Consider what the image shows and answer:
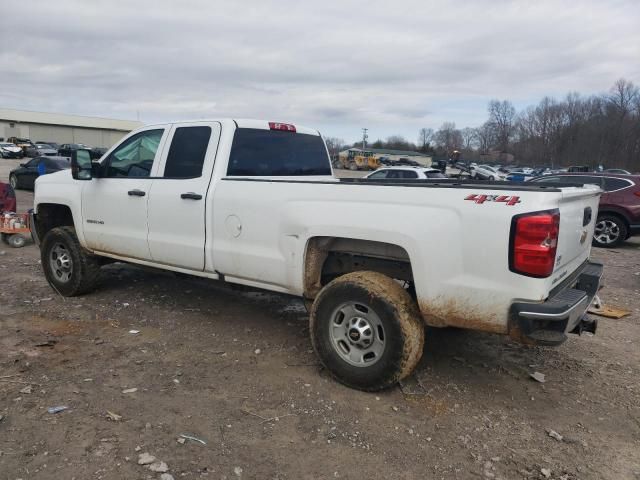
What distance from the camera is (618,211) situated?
1124 centimetres

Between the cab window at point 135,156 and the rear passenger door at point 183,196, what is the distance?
0.23 metres

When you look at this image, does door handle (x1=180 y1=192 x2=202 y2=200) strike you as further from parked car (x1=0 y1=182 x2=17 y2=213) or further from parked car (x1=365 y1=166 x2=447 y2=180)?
parked car (x1=365 y1=166 x2=447 y2=180)

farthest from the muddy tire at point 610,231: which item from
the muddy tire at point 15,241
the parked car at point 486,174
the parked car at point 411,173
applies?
the muddy tire at point 15,241

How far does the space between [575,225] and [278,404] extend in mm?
Result: 2421

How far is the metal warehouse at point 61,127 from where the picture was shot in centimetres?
8625

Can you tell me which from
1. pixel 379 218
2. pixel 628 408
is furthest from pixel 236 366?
pixel 628 408

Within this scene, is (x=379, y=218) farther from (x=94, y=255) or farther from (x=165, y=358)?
(x=94, y=255)

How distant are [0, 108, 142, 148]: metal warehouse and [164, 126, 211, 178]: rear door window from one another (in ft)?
309

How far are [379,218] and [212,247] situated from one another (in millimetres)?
1660

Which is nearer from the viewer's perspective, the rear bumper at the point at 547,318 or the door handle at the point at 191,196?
the rear bumper at the point at 547,318

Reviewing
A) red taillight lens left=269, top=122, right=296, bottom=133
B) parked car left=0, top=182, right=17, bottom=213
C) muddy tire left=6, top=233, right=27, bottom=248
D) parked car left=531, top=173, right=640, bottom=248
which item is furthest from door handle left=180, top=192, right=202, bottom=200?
parked car left=531, top=173, right=640, bottom=248

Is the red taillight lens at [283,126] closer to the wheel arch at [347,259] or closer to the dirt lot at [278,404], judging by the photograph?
the wheel arch at [347,259]

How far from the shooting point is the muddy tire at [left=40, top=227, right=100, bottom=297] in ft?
18.9

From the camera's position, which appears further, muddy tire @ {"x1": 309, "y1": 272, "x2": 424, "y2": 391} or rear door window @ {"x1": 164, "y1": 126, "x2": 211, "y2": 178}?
rear door window @ {"x1": 164, "y1": 126, "x2": 211, "y2": 178}
